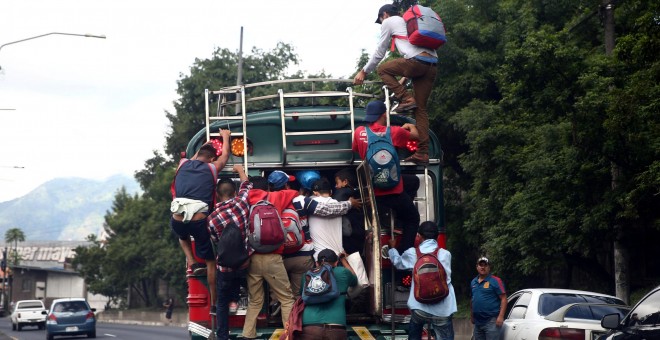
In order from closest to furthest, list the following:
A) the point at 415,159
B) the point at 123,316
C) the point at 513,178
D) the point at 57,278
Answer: the point at 415,159, the point at 513,178, the point at 123,316, the point at 57,278

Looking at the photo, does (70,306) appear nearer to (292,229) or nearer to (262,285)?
(262,285)

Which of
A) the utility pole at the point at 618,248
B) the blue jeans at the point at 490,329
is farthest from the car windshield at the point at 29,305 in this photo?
the blue jeans at the point at 490,329

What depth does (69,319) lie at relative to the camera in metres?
33.6

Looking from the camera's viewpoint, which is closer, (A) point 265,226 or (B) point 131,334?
(A) point 265,226

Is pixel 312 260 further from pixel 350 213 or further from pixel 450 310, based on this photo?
pixel 450 310

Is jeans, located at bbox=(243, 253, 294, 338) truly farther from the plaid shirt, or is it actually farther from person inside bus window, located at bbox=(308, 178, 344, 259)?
person inside bus window, located at bbox=(308, 178, 344, 259)

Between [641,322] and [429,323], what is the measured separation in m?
2.08

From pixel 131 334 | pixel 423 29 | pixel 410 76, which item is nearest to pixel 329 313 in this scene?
pixel 410 76

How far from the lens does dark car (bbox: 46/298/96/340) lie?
108 feet

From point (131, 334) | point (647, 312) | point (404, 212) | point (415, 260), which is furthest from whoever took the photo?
point (131, 334)

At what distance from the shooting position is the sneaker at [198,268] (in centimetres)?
1017

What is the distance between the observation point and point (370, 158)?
9773 millimetres

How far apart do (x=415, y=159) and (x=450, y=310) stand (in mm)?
1609

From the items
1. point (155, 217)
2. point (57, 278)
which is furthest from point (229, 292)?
point (57, 278)
